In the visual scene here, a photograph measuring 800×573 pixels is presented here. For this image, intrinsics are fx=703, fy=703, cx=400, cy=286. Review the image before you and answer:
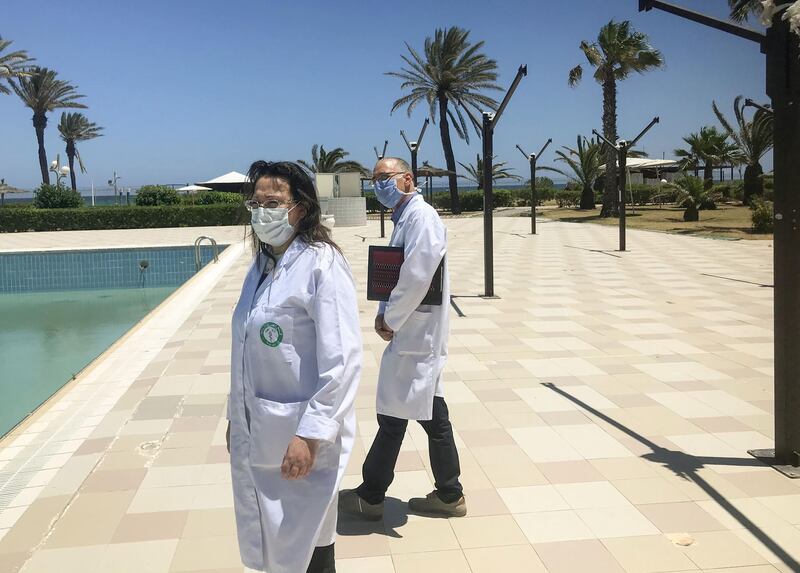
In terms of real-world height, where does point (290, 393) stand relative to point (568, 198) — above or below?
below

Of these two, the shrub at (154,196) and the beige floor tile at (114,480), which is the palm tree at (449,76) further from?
the beige floor tile at (114,480)

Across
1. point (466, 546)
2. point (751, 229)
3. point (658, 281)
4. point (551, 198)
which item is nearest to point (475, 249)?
point (658, 281)

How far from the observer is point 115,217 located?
3062 cm

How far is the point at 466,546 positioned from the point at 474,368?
10.4ft

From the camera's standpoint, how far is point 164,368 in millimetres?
6414

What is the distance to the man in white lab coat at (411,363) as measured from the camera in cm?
306

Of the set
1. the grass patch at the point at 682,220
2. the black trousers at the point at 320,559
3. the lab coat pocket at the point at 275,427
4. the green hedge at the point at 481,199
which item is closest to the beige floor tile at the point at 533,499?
the black trousers at the point at 320,559

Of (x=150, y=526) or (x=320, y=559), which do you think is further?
(x=150, y=526)

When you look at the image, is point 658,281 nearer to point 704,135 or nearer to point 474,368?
point 474,368

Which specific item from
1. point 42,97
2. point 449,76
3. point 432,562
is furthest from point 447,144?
point 432,562

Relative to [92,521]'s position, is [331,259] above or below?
above

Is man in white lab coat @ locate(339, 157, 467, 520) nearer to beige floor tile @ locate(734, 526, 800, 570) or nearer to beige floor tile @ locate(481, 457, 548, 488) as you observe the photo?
beige floor tile @ locate(481, 457, 548, 488)

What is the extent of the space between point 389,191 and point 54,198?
3194 cm

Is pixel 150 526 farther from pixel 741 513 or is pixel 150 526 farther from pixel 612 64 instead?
pixel 612 64
